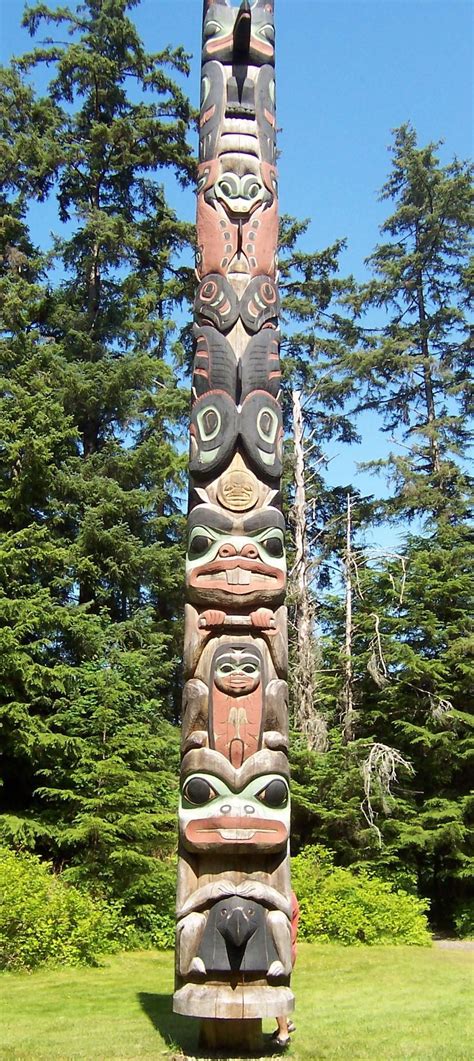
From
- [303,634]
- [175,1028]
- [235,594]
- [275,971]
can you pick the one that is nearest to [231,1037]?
[275,971]

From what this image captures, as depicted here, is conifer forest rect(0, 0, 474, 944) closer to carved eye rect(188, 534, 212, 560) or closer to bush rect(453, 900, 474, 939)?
bush rect(453, 900, 474, 939)

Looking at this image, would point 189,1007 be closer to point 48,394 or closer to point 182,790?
point 182,790

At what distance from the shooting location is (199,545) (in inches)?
253

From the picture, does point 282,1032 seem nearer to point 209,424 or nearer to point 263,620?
point 263,620

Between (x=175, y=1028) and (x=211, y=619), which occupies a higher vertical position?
(x=211, y=619)

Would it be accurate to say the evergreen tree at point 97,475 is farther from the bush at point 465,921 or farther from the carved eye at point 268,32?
the carved eye at point 268,32

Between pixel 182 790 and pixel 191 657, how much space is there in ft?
3.03

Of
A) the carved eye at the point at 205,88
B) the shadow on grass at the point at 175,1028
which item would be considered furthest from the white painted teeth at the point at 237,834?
the carved eye at the point at 205,88

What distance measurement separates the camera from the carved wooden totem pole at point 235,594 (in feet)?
18.3

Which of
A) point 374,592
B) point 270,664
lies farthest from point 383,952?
point 270,664

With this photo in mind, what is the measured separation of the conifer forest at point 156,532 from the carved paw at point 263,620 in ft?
23.1

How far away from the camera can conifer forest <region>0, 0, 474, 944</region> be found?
1338 cm

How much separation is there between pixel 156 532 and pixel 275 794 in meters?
12.0

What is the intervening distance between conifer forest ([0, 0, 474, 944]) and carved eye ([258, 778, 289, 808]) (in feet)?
22.9
